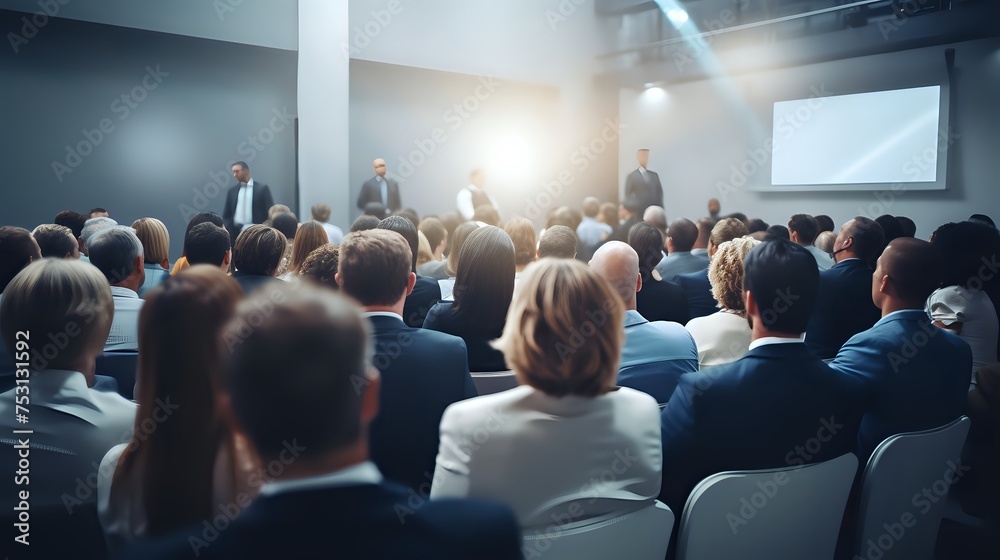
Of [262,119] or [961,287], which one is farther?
[262,119]

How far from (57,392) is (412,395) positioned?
0.85 meters

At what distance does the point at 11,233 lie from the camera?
2754mm

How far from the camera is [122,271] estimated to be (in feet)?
9.23

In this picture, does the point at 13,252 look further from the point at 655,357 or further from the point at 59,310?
the point at 655,357

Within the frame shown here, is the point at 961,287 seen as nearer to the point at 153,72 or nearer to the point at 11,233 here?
the point at 11,233

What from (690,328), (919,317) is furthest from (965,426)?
(690,328)

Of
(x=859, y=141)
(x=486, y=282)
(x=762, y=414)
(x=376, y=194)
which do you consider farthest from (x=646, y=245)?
(x=859, y=141)

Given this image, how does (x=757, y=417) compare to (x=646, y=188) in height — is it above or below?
below

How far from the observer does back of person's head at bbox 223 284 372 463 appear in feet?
2.71

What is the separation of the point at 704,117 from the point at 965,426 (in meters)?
9.61

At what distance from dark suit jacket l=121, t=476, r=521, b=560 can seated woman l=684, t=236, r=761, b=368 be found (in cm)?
206

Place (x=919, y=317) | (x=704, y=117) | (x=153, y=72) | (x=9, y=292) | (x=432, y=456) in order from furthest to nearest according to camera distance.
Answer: (x=704, y=117)
(x=153, y=72)
(x=919, y=317)
(x=432, y=456)
(x=9, y=292)

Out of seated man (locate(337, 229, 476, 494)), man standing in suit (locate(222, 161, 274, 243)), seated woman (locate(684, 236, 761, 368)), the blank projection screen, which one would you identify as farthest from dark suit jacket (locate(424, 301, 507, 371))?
the blank projection screen

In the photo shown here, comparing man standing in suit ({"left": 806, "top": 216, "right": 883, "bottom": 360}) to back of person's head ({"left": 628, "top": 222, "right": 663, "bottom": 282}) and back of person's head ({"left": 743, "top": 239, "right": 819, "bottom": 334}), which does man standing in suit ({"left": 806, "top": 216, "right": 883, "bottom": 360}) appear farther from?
back of person's head ({"left": 743, "top": 239, "right": 819, "bottom": 334})
